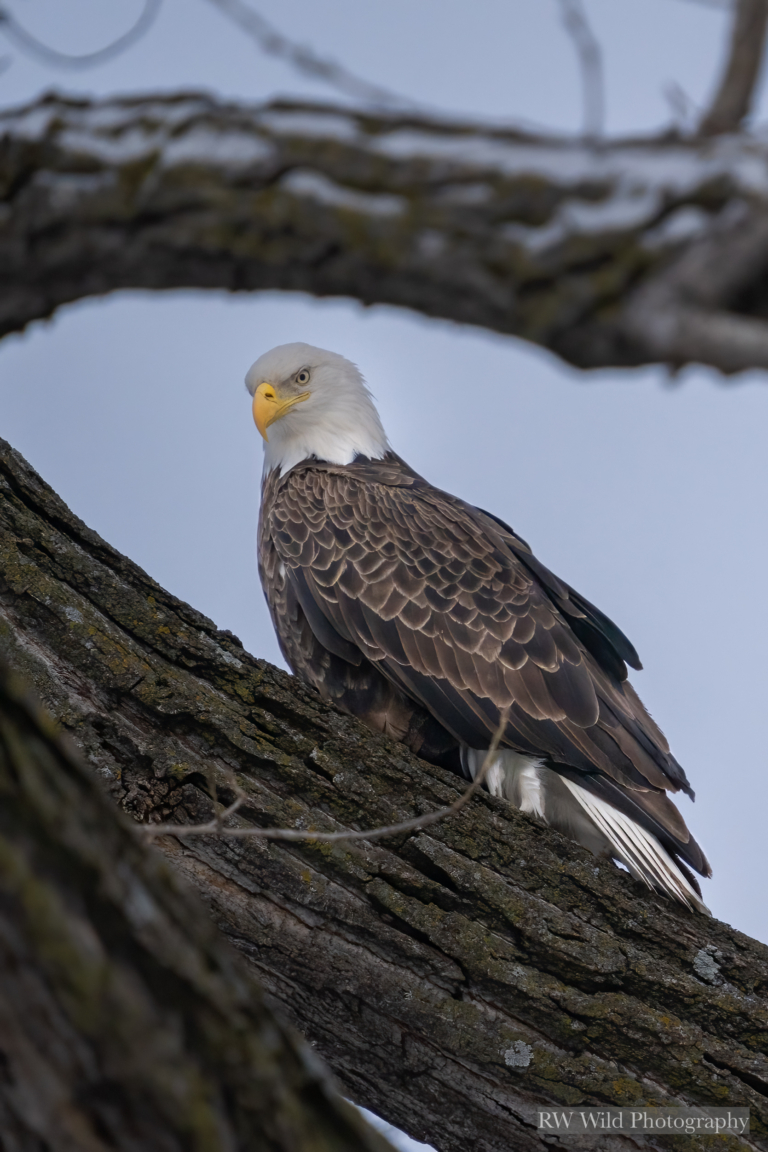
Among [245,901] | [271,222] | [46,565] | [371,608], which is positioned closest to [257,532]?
[371,608]

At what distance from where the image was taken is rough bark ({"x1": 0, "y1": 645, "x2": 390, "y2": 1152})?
3.60 ft

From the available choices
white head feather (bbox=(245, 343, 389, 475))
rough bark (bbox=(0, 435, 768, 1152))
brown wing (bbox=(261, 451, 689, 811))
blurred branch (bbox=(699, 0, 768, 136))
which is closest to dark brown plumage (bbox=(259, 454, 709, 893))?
brown wing (bbox=(261, 451, 689, 811))

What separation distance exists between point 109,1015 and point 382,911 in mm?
2194

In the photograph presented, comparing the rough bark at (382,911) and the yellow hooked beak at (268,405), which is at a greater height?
the yellow hooked beak at (268,405)

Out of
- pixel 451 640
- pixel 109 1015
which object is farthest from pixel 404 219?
pixel 451 640

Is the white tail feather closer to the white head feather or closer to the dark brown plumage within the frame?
the dark brown plumage

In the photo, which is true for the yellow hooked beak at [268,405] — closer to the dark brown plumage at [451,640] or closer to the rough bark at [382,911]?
the dark brown plumage at [451,640]

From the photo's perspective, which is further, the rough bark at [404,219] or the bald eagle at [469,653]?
the bald eagle at [469,653]

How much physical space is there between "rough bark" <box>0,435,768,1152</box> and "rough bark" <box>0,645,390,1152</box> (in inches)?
78.8

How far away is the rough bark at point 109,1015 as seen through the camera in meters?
1.10

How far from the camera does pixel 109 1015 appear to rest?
3.59 feet

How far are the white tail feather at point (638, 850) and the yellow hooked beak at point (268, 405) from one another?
2801mm

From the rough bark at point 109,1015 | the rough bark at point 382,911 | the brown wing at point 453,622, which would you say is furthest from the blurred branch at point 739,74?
the brown wing at point 453,622

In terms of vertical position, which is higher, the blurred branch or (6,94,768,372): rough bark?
the blurred branch
